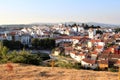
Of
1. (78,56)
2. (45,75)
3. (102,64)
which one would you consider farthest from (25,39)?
(45,75)

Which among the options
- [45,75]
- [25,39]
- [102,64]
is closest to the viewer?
[45,75]

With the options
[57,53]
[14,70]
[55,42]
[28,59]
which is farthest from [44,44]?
[14,70]

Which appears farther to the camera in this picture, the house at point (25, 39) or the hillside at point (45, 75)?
the house at point (25, 39)

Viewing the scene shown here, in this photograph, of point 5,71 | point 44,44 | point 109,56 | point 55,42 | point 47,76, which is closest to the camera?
point 47,76

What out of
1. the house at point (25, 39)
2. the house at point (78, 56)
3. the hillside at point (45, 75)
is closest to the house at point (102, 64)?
the house at point (78, 56)

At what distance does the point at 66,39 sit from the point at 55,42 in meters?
7.58

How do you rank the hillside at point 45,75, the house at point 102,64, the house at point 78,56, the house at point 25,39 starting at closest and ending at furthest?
the hillside at point 45,75
the house at point 102,64
the house at point 78,56
the house at point 25,39

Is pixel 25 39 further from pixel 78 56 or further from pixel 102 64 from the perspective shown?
pixel 102 64

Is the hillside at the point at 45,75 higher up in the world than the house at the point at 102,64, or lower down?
higher up

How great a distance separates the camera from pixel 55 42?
165 ft

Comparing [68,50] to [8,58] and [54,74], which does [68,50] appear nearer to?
[8,58]

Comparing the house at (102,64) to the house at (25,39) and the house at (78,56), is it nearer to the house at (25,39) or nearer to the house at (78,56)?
the house at (78,56)

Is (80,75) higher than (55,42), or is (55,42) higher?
(80,75)

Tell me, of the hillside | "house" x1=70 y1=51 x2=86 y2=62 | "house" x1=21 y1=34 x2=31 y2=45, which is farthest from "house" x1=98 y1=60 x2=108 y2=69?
"house" x1=21 y1=34 x2=31 y2=45
